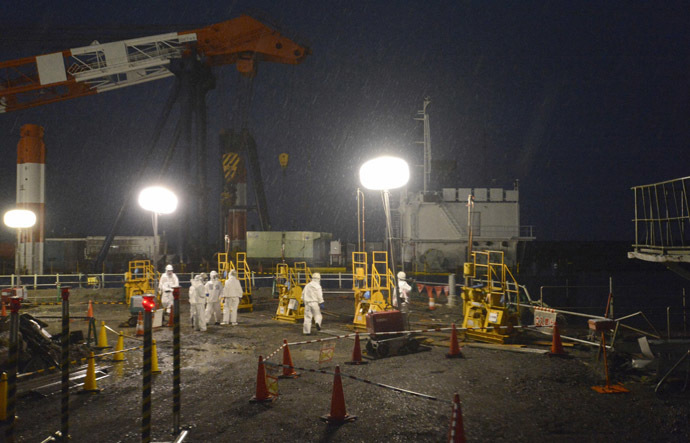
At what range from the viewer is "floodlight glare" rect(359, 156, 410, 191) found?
9297mm

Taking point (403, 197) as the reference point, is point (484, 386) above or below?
below

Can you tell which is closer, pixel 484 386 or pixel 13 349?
pixel 13 349

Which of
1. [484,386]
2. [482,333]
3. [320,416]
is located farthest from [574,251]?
[320,416]

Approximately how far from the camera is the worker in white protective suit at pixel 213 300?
1362 centimetres

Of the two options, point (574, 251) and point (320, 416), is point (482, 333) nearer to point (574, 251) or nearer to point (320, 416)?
point (320, 416)

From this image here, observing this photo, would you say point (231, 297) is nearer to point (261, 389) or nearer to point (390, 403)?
point (261, 389)

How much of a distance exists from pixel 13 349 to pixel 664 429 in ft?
24.9

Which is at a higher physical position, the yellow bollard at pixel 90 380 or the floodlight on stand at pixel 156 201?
the floodlight on stand at pixel 156 201

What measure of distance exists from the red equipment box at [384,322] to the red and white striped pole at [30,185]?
89.8 feet

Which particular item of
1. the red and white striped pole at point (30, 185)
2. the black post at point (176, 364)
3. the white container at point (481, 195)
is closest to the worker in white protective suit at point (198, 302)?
the black post at point (176, 364)

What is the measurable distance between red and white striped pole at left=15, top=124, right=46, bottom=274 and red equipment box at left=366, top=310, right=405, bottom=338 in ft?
89.8

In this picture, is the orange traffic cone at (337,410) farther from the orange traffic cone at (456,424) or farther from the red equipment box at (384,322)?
the red equipment box at (384,322)

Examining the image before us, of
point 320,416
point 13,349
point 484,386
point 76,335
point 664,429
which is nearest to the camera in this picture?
point 13,349

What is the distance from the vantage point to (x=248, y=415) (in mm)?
6250
